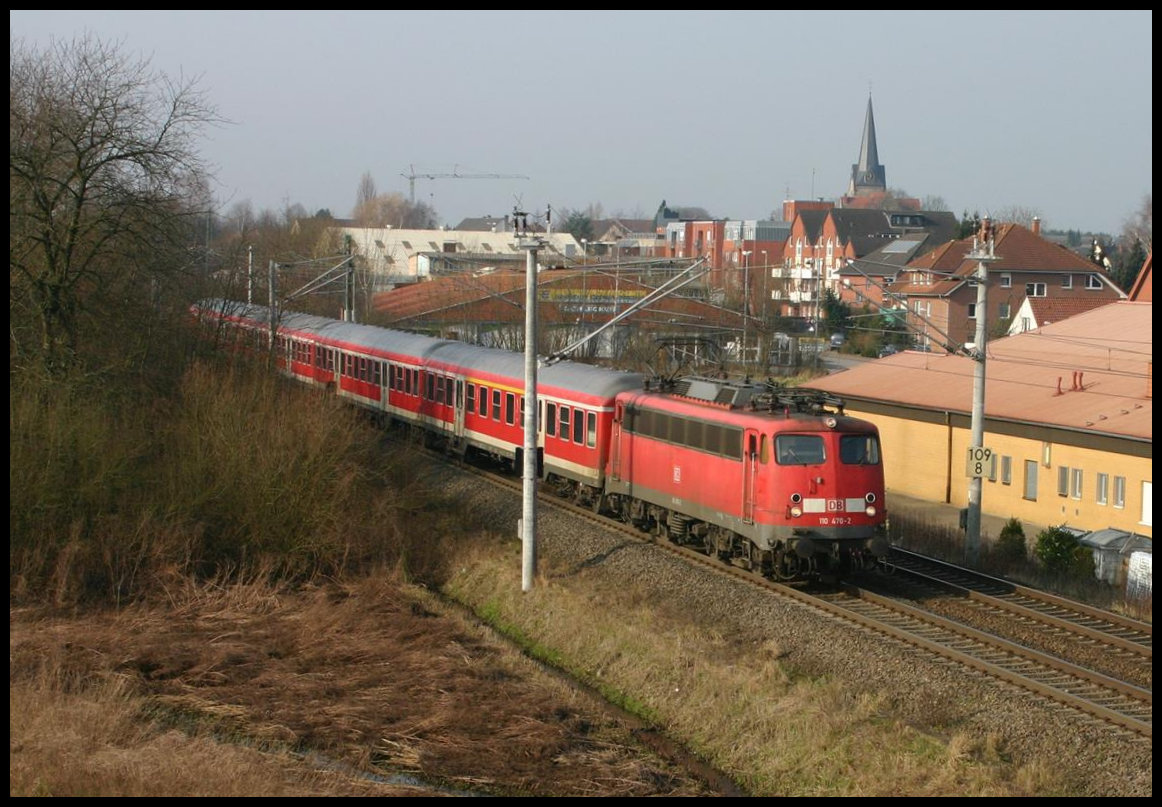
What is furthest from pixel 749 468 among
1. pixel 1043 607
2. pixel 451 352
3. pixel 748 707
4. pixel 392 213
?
pixel 392 213

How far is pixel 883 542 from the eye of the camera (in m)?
19.2

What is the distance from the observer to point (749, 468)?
63.9 ft

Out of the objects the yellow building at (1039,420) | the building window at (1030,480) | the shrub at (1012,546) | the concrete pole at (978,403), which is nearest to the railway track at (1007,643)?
the concrete pole at (978,403)

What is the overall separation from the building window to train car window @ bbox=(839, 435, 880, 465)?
595 inches

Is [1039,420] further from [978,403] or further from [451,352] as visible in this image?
[451,352]

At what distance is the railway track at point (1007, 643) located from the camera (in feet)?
46.8

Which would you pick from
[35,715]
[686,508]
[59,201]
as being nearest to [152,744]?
[35,715]

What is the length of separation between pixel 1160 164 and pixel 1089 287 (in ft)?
220

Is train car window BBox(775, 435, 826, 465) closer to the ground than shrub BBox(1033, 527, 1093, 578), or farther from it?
farther from it

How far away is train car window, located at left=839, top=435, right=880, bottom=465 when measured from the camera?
1909cm

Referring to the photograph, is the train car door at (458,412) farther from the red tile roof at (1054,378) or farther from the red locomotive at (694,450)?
the red tile roof at (1054,378)

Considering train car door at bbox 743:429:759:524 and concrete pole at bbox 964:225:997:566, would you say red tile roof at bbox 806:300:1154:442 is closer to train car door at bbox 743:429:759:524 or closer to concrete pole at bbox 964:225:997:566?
concrete pole at bbox 964:225:997:566

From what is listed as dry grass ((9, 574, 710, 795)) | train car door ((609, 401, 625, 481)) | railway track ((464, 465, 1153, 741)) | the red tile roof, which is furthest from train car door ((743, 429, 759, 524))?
→ the red tile roof

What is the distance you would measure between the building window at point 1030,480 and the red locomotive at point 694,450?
1239 cm
